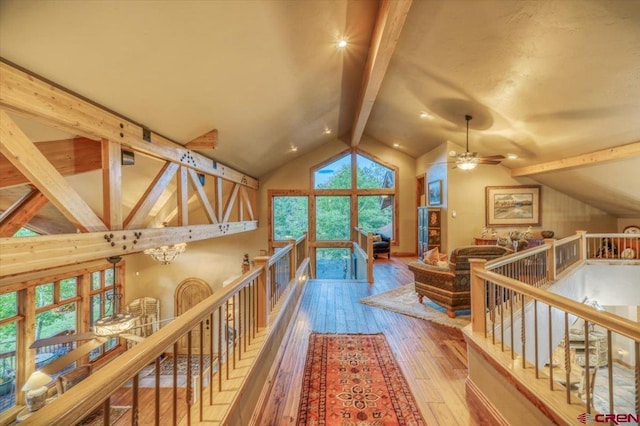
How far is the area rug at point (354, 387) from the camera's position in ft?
7.37

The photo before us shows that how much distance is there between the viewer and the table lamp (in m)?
3.24

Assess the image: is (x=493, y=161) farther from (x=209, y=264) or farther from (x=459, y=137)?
(x=209, y=264)

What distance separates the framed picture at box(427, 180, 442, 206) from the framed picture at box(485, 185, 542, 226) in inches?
45.1

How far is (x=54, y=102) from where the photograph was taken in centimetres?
225

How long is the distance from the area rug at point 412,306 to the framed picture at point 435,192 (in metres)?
3.23

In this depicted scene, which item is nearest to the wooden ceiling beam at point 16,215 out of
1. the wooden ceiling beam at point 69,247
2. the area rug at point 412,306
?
the wooden ceiling beam at point 69,247

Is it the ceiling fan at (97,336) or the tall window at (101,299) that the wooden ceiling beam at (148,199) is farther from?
the tall window at (101,299)

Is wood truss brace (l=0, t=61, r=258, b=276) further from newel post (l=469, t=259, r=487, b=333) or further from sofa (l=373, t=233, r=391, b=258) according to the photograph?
sofa (l=373, t=233, r=391, b=258)

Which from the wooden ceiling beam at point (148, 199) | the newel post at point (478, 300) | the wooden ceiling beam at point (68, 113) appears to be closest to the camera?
the wooden ceiling beam at point (68, 113)

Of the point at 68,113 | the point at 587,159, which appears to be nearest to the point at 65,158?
the point at 68,113

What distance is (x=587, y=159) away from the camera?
5000 mm

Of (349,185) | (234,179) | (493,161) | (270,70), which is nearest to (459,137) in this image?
(493,161)

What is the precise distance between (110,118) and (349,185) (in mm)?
7139

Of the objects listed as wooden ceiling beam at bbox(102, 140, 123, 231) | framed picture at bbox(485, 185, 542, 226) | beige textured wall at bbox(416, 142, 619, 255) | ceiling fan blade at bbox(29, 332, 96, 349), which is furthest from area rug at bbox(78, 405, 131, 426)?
framed picture at bbox(485, 185, 542, 226)
